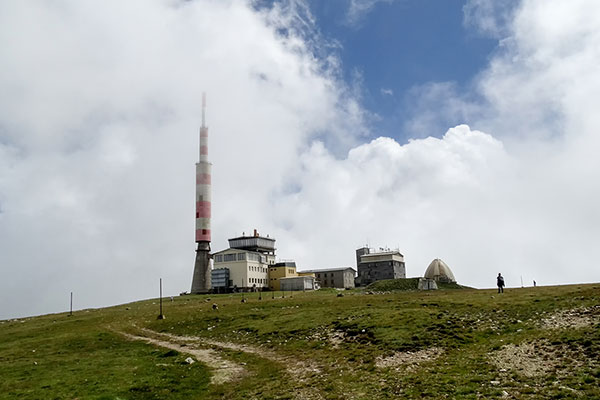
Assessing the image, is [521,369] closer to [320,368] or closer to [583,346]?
[583,346]

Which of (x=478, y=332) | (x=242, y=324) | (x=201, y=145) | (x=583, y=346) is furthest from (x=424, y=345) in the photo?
(x=201, y=145)

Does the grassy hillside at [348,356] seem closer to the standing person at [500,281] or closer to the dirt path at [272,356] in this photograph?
the dirt path at [272,356]

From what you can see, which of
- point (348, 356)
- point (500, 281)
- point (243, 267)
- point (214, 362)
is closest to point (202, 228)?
point (243, 267)

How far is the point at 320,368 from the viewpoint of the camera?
26281mm

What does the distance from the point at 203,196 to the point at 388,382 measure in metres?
107

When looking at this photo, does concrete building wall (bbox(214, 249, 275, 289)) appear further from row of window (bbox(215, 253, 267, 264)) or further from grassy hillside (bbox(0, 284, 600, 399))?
grassy hillside (bbox(0, 284, 600, 399))

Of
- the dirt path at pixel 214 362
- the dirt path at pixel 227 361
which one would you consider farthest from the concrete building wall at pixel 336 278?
the dirt path at pixel 214 362

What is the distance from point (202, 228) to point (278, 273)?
25.4 metres

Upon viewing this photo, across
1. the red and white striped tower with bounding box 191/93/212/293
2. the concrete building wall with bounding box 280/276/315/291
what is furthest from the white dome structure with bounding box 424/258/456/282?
the red and white striped tower with bounding box 191/93/212/293

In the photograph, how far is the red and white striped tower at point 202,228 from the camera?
4892 inches

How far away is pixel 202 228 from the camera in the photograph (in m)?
125

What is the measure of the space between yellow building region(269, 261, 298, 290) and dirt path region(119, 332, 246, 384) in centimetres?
8681

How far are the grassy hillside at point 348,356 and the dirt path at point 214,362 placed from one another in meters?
0.08

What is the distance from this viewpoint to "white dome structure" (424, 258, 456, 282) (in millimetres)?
112306
